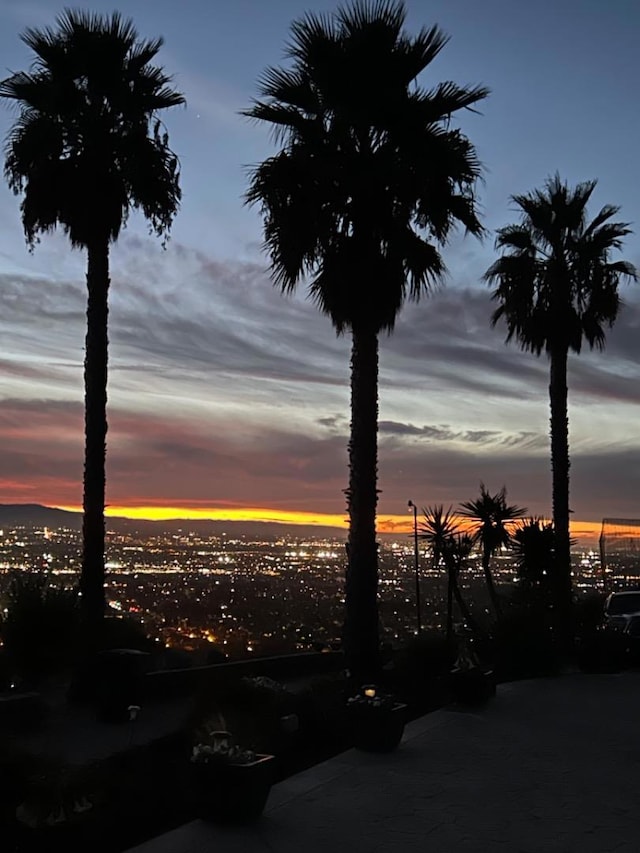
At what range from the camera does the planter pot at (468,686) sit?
41.8 feet

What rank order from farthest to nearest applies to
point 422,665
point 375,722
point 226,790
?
point 422,665
point 375,722
point 226,790

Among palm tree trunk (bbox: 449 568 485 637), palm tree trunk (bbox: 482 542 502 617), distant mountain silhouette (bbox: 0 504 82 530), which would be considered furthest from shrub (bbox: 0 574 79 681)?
distant mountain silhouette (bbox: 0 504 82 530)

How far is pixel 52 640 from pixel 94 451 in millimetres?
4620

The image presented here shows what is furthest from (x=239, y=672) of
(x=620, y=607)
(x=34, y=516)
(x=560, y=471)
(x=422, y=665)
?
(x=34, y=516)

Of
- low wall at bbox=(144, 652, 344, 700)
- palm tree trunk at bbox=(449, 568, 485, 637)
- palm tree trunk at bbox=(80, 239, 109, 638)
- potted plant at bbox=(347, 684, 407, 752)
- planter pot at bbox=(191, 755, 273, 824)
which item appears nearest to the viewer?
planter pot at bbox=(191, 755, 273, 824)

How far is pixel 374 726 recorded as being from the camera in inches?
380

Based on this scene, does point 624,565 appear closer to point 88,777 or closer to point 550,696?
point 550,696

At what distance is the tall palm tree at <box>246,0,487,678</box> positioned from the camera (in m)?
17.1

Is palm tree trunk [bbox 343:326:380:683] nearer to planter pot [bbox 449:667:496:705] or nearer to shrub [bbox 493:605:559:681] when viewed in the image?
shrub [bbox 493:605:559:681]

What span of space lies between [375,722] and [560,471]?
14573mm

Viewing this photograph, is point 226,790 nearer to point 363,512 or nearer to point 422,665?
point 422,665

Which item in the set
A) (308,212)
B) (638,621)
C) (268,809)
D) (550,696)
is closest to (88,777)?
(268,809)

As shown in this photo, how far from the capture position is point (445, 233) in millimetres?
17922

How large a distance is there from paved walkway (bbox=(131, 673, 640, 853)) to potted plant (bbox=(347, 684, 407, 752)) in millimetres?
158
